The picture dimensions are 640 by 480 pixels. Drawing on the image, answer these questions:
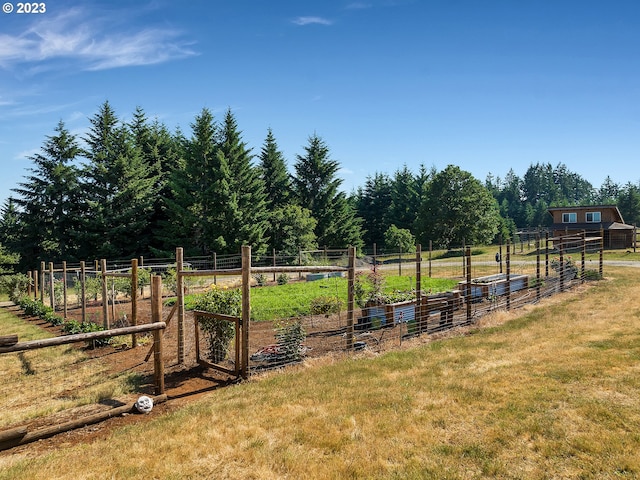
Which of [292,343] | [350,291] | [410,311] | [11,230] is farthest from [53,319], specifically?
[11,230]

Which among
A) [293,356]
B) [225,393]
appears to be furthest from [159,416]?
[293,356]

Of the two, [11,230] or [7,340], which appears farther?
[11,230]

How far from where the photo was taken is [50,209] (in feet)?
116

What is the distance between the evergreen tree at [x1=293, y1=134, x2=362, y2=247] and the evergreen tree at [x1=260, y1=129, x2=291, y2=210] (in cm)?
161

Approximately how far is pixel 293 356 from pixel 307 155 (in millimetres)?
39754

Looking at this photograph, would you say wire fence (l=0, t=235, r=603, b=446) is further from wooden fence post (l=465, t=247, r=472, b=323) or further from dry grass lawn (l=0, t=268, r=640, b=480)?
dry grass lawn (l=0, t=268, r=640, b=480)

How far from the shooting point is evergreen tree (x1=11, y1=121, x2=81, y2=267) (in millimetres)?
34250

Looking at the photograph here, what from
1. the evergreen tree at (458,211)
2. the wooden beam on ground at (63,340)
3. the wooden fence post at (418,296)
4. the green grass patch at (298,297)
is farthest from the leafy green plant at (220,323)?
the evergreen tree at (458,211)

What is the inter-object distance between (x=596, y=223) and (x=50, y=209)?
48.7m

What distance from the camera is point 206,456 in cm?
422

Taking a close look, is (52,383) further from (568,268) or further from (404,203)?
(404,203)

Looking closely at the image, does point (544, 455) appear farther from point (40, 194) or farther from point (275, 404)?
point (40, 194)

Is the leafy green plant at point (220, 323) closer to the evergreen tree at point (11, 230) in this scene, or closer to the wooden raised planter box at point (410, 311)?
the wooden raised planter box at point (410, 311)

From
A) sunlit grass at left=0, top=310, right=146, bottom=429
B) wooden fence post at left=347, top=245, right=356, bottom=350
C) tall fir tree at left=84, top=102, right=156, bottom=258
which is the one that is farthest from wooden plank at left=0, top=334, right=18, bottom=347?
tall fir tree at left=84, top=102, right=156, bottom=258
